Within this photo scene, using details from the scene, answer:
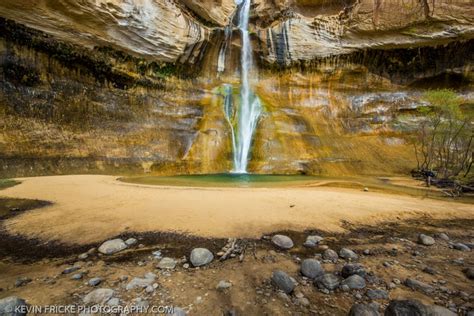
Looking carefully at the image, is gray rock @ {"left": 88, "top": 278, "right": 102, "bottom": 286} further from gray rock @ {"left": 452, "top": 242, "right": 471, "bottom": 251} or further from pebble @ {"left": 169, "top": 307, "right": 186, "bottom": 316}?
gray rock @ {"left": 452, "top": 242, "right": 471, "bottom": 251}

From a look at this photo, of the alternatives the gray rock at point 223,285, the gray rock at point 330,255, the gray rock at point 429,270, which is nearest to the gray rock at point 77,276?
the gray rock at point 223,285

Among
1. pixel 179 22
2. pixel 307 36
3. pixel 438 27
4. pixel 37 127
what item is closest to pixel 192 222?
pixel 37 127

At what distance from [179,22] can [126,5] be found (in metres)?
4.40

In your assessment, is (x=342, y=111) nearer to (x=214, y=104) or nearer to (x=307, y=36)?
(x=307, y=36)

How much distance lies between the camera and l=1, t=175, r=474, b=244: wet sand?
3.83 metres

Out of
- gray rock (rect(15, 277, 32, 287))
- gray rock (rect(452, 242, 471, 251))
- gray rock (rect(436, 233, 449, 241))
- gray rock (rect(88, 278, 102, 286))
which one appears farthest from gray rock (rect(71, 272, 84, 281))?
gray rock (rect(436, 233, 449, 241))

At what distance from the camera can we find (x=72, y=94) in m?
14.6

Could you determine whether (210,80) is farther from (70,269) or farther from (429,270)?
(429,270)

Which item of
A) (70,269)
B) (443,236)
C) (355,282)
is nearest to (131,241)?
(70,269)

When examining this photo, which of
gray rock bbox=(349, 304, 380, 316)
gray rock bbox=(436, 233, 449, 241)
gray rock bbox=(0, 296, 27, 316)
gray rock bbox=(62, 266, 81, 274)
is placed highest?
gray rock bbox=(0, 296, 27, 316)

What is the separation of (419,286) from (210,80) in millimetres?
21465

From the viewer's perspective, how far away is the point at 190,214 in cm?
464

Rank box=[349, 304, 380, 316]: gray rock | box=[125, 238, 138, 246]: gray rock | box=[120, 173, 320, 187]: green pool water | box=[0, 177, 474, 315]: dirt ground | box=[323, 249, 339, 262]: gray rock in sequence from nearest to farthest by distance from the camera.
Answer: box=[349, 304, 380, 316]: gray rock, box=[0, 177, 474, 315]: dirt ground, box=[323, 249, 339, 262]: gray rock, box=[125, 238, 138, 246]: gray rock, box=[120, 173, 320, 187]: green pool water

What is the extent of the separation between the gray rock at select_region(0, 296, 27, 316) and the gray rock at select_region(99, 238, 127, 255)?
1144 millimetres
